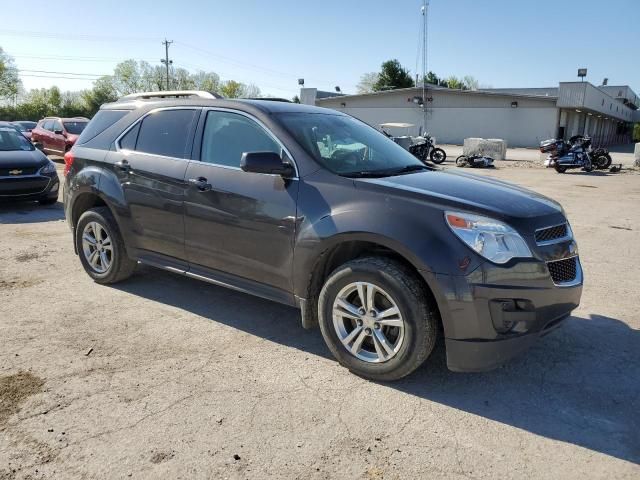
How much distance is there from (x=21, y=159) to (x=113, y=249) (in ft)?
20.1

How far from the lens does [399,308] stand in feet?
10.7

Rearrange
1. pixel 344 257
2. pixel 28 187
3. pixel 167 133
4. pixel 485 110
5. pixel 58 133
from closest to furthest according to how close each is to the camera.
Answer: pixel 344 257 < pixel 167 133 < pixel 28 187 < pixel 58 133 < pixel 485 110

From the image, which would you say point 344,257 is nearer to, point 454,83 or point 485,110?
point 485,110

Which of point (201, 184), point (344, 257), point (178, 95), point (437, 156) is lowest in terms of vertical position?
point (437, 156)

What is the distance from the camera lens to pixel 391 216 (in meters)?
3.33

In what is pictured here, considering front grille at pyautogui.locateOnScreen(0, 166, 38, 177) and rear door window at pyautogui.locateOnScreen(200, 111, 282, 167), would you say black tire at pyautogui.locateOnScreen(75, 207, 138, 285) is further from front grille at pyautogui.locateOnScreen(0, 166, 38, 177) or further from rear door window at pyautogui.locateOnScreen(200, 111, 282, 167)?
front grille at pyautogui.locateOnScreen(0, 166, 38, 177)

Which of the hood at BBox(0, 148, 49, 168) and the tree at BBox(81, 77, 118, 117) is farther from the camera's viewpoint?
the tree at BBox(81, 77, 118, 117)

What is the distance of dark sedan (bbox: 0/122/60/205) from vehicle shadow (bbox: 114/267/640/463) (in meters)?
6.46

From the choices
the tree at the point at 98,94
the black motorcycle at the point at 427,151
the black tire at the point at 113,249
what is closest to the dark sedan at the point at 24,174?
the black tire at the point at 113,249

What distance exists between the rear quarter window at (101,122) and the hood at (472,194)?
2905 millimetres

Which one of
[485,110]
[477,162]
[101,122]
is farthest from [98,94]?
[101,122]

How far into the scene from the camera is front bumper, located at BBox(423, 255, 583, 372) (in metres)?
3.08

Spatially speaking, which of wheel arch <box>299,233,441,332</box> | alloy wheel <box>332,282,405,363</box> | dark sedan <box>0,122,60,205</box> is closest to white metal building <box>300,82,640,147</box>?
dark sedan <box>0,122,60,205</box>

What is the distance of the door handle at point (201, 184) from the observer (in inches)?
166
